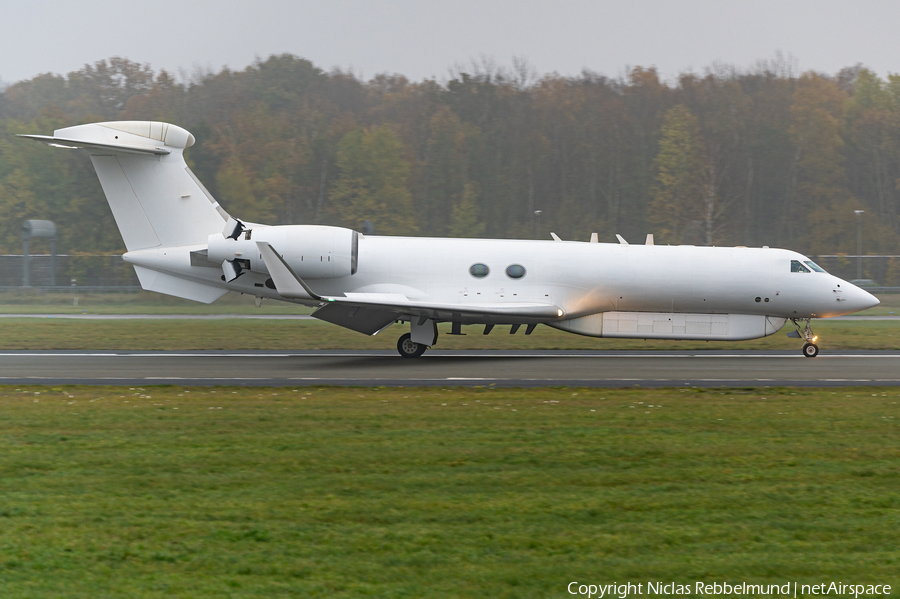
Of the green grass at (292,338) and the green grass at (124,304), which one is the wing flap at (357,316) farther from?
the green grass at (124,304)

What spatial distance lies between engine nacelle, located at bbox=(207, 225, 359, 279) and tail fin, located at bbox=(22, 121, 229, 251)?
1.54 metres

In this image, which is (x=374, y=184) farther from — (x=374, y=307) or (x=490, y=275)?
(x=374, y=307)

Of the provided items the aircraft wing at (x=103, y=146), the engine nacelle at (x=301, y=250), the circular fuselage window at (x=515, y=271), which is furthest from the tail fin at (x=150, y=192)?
the circular fuselage window at (x=515, y=271)

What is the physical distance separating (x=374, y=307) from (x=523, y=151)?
149 ft

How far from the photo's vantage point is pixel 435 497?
23.2 feet

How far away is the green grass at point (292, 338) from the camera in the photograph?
891 inches

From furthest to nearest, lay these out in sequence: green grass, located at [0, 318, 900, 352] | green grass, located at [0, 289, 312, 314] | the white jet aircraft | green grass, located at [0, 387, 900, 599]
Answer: green grass, located at [0, 289, 312, 314] < green grass, located at [0, 318, 900, 352] < the white jet aircraft < green grass, located at [0, 387, 900, 599]

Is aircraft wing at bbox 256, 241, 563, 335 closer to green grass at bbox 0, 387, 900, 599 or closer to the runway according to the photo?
the runway

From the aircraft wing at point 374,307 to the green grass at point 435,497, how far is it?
20.0 feet

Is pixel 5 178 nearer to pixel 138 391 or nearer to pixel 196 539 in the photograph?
pixel 138 391

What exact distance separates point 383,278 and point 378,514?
13.6m

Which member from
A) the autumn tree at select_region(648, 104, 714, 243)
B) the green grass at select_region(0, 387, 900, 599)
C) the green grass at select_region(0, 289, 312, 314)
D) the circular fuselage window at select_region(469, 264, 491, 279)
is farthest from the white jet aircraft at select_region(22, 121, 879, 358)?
the autumn tree at select_region(648, 104, 714, 243)

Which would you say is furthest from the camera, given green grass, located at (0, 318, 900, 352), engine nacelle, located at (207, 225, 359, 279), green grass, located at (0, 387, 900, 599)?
green grass, located at (0, 318, 900, 352)

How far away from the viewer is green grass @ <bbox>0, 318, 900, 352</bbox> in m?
22.6
